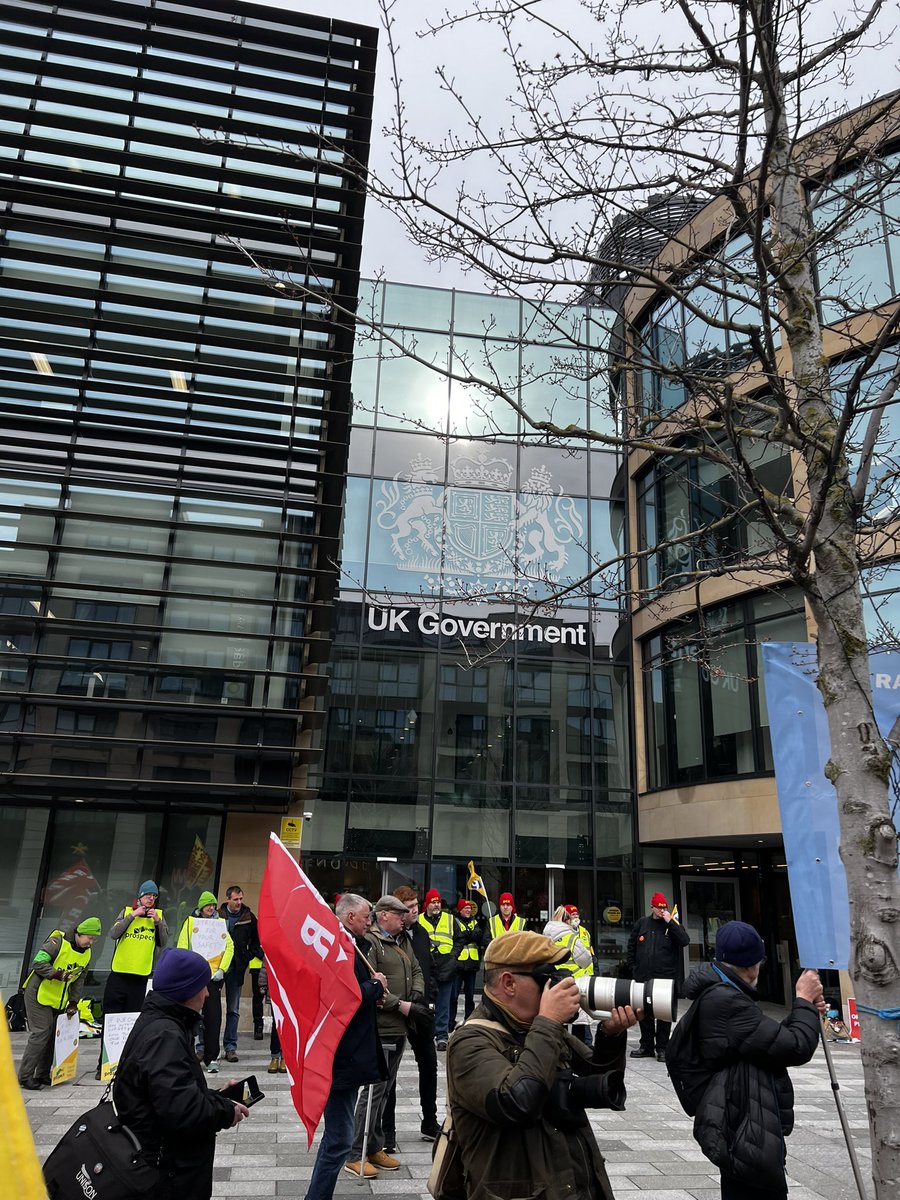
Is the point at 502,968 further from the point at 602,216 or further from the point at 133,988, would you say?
the point at 133,988

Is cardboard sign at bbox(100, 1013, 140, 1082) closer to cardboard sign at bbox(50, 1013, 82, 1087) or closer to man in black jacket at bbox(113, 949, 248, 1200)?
cardboard sign at bbox(50, 1013, 82, 1087)

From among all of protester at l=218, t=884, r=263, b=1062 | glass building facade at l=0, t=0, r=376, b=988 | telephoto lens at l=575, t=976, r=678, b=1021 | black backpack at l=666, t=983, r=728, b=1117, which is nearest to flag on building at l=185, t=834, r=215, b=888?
glass building facade at l=0, t=0, r=376, b=988

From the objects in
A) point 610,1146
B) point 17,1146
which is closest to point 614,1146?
point 610,1146

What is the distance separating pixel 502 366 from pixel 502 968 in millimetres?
20263

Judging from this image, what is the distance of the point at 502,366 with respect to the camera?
21969 mm

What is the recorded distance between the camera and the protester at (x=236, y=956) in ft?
33.9

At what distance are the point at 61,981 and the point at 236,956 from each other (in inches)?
84.2

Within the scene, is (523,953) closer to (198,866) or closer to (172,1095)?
(172,1095)

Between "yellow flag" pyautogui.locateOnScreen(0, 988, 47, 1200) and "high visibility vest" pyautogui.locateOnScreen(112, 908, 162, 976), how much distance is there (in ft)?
30.7

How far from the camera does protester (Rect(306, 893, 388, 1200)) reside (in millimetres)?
4832

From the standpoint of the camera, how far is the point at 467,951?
11.9m

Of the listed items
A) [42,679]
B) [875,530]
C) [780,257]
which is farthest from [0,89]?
[875,530]

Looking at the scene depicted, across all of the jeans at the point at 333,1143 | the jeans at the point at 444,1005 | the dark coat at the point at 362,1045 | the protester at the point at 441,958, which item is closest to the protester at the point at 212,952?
the protester at the point at 441,958

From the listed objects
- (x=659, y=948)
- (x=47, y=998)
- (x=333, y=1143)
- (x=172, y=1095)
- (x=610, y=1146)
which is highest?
(x=659, y=948)
